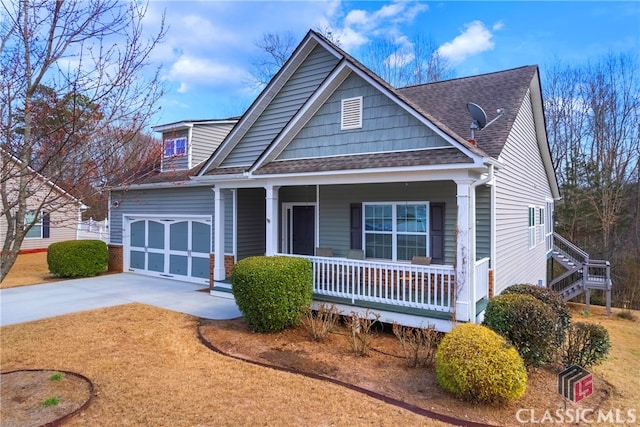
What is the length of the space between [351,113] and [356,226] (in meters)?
2.91

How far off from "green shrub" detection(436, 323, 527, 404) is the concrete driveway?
17.6ft

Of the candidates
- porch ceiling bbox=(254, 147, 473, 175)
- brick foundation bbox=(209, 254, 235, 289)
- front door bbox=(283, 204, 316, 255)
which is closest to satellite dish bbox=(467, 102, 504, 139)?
porch ceiling bbox=(254, 147, 473, 175)

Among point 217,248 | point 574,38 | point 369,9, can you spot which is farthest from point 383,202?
point 574,38

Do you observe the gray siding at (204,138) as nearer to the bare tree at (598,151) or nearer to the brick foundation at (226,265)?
the brick foundation at (226,265)

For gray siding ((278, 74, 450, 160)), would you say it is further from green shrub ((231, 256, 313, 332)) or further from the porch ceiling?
green shrub ((231, 256, 313, 332))

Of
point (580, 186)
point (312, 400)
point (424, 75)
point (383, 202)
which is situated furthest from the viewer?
point (424, 75)

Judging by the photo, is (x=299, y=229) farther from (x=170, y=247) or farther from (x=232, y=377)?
(x=232, y=377)

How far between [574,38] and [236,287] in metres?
21.7

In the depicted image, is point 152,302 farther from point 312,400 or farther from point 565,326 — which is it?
point 565,326

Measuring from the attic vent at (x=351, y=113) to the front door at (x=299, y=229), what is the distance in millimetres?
3211

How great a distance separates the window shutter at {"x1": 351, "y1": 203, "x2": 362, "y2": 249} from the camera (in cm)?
1030

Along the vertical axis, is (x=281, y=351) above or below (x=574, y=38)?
below

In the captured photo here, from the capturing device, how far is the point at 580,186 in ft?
78.0

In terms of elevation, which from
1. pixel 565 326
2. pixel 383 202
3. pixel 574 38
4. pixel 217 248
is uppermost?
pixel 574 38
